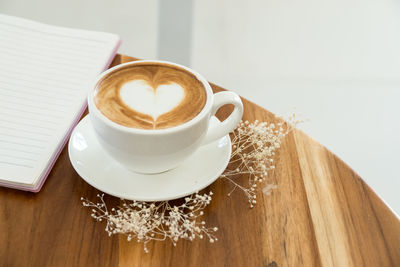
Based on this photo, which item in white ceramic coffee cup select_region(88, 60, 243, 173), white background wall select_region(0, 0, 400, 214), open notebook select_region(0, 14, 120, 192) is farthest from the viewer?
white background wall select_region(0, 0, 400, 214)

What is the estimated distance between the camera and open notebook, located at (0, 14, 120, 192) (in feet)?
2.46

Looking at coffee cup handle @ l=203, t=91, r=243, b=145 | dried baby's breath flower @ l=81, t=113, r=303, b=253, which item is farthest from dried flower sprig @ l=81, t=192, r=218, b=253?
coffee cup handle @ l=203, t=91, r=243, b=145

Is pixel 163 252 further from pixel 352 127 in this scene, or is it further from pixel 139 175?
pixel 352 127

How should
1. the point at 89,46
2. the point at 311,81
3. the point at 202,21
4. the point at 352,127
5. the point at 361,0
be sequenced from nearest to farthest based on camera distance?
the point at 89,46 < the point at 352,127 < the point at 311,81 < the point at 202,21 < the point at 361,0

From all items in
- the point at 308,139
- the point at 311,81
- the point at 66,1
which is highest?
the point at 66,1

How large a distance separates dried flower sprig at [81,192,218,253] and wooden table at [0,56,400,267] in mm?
13

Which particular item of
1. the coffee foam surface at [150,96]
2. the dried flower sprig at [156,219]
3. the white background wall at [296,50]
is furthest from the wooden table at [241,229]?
the white background wall at [296,50]

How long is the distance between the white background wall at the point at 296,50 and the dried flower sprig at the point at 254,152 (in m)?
1.01

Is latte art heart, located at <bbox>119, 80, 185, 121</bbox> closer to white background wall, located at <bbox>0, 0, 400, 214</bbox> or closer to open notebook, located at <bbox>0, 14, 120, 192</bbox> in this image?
open notebook, located at <bbox>0, 14, 120, 192</bbox>

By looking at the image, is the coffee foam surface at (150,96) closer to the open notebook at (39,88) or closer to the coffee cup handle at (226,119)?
the coffee cup handle at (226,119)

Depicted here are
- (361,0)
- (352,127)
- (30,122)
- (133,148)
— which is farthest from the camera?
(361,0)

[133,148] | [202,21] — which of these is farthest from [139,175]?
[202,21]

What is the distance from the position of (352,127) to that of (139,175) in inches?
55.8

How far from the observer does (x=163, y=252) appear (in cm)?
65
